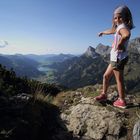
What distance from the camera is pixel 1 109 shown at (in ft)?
21.1

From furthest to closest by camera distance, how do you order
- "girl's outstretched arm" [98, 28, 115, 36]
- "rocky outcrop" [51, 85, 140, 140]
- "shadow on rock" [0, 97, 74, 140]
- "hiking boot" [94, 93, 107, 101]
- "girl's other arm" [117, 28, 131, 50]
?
"hiking boot" [94, 93, 107, 101] → "girl's outstretched arm" [98, 28, 115, 36] → "rocky outcrop" [51, 85, 140, 140] → "girl's other arm" [117, 28, 131, 50] → "shadow on rock" [0, 97, 74, 140]

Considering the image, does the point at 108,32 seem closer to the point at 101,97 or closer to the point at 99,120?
the point at 101,97

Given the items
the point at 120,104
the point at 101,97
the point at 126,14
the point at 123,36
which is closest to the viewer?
the point at 123,36

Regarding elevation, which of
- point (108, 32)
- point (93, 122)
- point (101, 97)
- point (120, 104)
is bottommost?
point (93, 122)

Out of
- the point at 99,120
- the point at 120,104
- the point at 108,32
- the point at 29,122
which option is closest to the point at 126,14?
the point at 108,32

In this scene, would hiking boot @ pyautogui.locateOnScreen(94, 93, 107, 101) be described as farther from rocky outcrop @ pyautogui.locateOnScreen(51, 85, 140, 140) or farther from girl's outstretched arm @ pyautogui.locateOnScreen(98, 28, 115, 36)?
girl's outstretched arm @ pyautogui.locateOnScreen(98, 28, 115, 36)

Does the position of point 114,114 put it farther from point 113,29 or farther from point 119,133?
point 113,29

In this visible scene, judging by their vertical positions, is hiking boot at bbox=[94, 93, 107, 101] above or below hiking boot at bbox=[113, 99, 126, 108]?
above

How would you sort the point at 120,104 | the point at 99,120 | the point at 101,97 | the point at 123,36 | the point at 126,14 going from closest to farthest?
the point at 123,36 → the point at 126,14 → the point at 99,120 → the point at 120,104 → the point at 101,97

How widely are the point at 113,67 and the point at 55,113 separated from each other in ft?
8.08

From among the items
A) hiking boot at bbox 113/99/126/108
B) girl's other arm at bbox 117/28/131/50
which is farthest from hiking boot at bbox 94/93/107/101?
girl's other arm at bbox 117/28/131/50

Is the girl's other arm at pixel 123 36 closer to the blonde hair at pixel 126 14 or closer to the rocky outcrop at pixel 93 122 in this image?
the blonde hair at pixel 126 14

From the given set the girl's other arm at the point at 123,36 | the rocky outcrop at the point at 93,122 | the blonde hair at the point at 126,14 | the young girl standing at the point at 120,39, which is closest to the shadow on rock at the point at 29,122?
the rocky outcrop at the point at 93,122

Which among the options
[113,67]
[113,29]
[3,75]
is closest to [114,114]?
[113,67]
